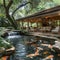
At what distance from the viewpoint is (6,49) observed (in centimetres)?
1027

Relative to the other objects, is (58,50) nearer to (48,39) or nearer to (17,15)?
(48,39)

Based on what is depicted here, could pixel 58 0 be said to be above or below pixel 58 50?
above

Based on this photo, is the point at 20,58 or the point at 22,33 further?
the point at 22,33

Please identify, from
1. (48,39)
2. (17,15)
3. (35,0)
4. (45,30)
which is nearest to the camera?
(48,39)

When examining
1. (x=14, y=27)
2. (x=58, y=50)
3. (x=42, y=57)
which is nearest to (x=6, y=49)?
(x=42, y=57)

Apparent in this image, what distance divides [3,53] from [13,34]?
1403cm

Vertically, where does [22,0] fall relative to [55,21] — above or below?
above

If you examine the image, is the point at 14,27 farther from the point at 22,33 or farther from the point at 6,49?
the point at 6,49

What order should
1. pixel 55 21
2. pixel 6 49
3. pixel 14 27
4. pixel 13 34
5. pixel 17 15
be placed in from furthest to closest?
pixel 17 15, pixel 14 27, pixel 55 21, pixel 13 34, pixel 6 49

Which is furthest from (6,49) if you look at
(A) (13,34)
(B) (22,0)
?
(B) (22,0)

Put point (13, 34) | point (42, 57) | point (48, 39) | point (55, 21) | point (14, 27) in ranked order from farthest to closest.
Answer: point (14, 27), point (55, 21), point (13, 34), point (48, 39), point (42, 57)

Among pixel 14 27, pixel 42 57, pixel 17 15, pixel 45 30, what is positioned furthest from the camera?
pixel 17 15

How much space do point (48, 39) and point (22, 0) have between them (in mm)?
16894

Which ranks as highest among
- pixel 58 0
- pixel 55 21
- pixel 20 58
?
pixel 58 0
